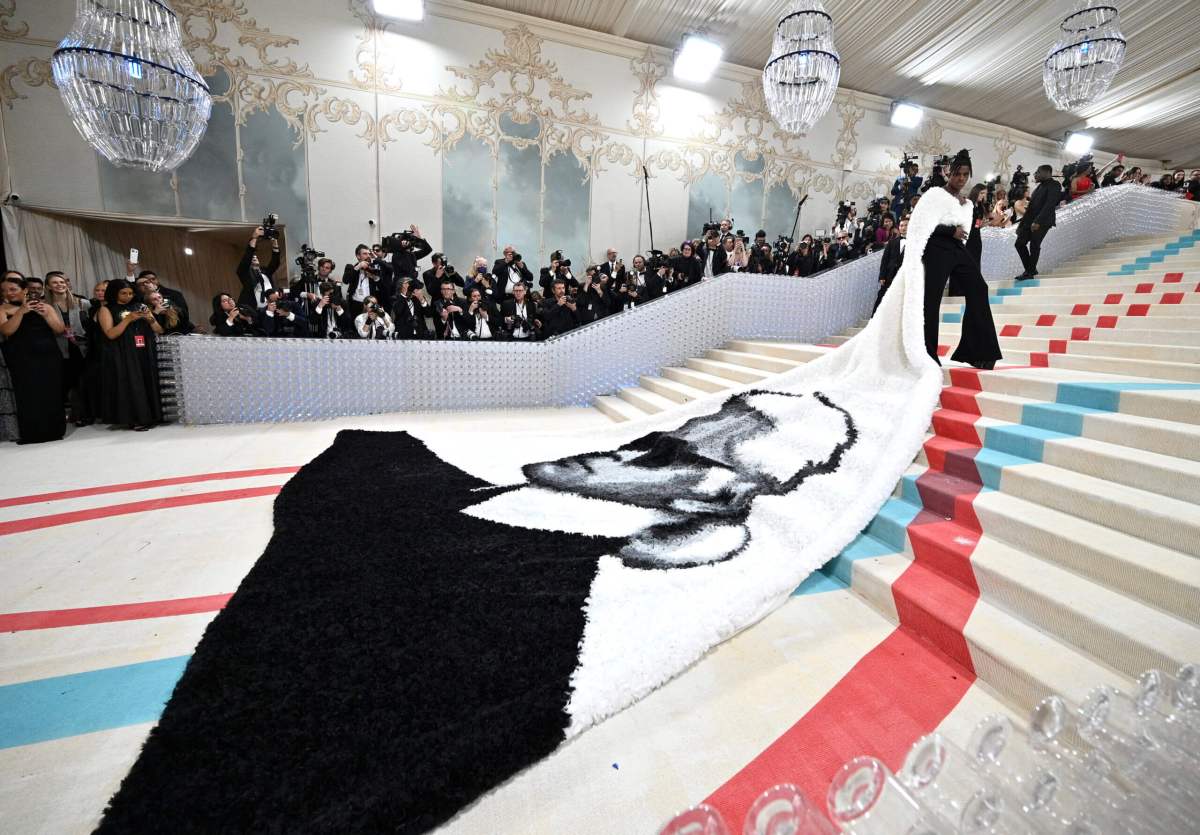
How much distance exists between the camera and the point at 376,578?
68.6 inches

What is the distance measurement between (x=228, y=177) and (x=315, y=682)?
23.9 ft

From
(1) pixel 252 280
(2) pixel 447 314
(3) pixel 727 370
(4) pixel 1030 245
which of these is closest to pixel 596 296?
(2) pixel 447 314

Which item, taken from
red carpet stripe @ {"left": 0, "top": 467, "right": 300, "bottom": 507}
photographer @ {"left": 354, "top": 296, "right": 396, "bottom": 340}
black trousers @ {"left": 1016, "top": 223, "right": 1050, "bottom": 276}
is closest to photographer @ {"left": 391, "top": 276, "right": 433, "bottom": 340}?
photographer @ {"left": 354, "top": 296, "right": 396, "bottom": 340}

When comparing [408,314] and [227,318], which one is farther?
[408,314]

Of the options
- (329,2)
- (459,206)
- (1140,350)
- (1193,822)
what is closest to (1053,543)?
(1193,822)

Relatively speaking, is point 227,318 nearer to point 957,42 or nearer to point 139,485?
point 139,485

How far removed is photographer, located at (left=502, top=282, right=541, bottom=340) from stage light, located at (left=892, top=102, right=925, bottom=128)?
7766 millimetres

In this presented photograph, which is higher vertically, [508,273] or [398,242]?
[398,242]

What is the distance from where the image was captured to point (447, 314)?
5418mm

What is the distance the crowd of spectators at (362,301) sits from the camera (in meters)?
3.80

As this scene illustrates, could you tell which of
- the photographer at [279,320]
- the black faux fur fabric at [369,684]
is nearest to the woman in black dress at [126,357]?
the photographer at [279,320]

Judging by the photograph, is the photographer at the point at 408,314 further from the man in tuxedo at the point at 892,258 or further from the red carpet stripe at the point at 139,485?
the man in tuxedo at the point at 892,258

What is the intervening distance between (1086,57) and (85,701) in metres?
8.19

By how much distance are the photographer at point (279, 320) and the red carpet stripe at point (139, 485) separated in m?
2.11
